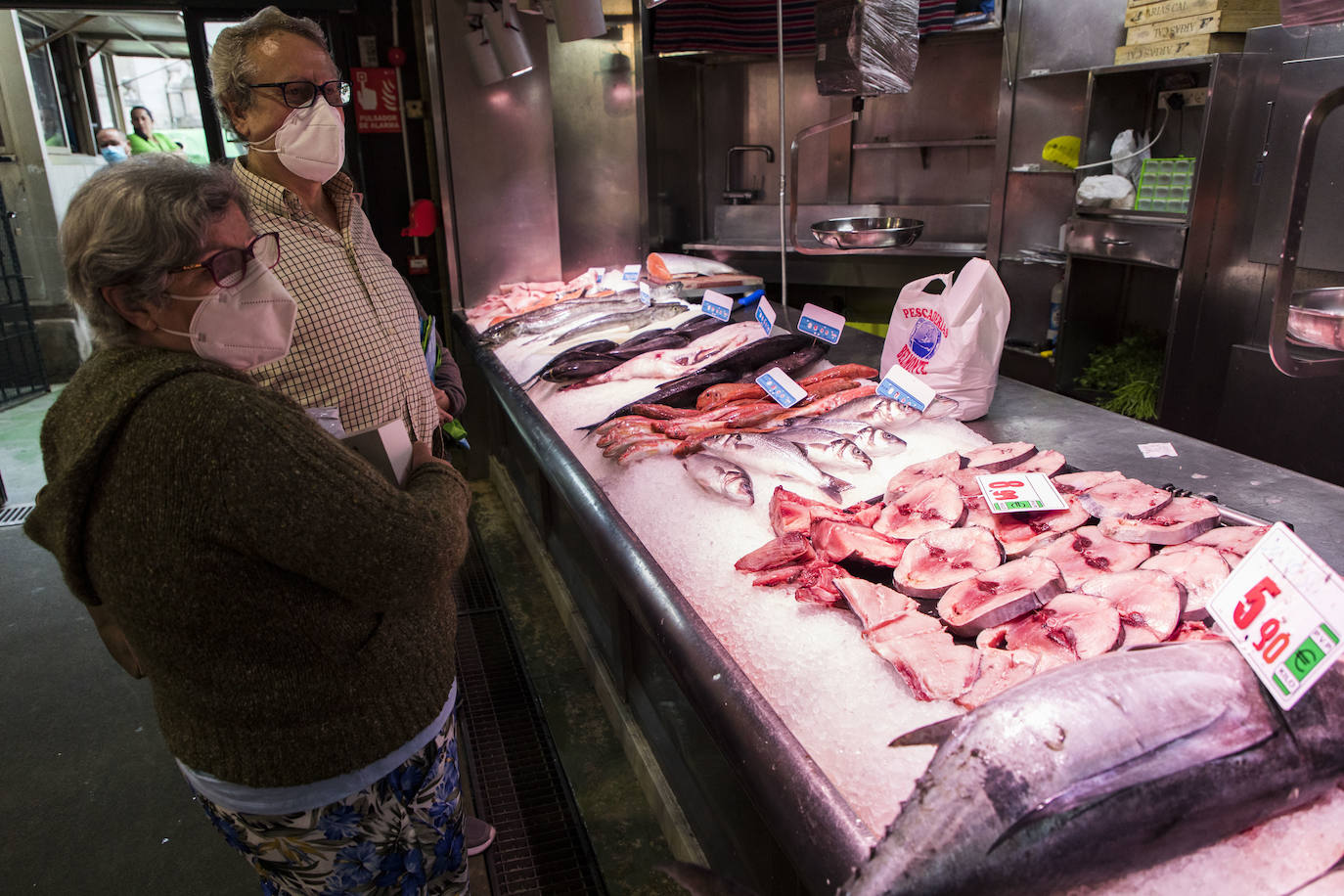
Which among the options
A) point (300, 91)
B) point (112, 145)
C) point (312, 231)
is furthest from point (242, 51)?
point (112, 145)

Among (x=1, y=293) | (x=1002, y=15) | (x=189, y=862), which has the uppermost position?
(x=1002, y=15)

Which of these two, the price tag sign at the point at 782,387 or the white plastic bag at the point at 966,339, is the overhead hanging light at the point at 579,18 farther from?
the white plastic bag at the point at 966,339

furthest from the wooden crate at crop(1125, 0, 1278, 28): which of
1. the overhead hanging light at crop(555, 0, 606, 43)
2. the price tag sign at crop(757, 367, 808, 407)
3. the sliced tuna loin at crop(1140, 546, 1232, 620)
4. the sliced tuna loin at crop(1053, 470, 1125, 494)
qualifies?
the sliced tuna loin at crop(1140, 546, 1232, 620)

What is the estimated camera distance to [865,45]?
3275 mm

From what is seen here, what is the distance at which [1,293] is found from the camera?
7750 millimetres

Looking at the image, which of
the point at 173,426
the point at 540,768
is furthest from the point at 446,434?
the point at 173,426

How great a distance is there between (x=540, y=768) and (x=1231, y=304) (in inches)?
167

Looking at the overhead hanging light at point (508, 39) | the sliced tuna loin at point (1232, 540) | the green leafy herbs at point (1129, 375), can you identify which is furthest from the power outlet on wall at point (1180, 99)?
the sliced tuna loin at point (1232, 540)

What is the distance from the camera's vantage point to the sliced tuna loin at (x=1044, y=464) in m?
2.03

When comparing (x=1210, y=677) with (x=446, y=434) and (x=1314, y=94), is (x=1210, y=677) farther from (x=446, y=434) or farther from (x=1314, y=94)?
(x=1314, y=94)

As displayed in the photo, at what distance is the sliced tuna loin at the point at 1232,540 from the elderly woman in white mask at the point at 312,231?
1828 millimetres

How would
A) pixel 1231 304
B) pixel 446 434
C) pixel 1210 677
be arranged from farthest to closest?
pixel 1231 304 → pixel 446 434 → pixel 1210 677

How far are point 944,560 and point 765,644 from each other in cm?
41

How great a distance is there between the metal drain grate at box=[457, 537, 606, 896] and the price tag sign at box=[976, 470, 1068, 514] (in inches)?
59.4
